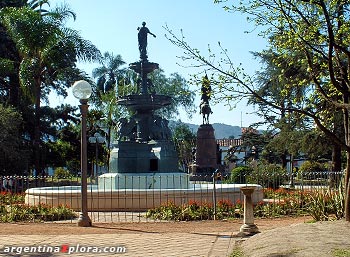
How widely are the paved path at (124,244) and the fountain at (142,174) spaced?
5234 mm

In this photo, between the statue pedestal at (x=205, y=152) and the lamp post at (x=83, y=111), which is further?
the statue pedestal at (x=205, y=152)

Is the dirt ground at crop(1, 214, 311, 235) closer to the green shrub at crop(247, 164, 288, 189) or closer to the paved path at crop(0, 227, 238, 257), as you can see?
the paved path at crop(0, 227, 238, 257)

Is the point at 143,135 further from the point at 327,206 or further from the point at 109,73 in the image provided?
the point at 109,73

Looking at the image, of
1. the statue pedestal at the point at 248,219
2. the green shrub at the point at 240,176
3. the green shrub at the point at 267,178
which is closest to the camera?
the statue pedestal at the point at 248,219

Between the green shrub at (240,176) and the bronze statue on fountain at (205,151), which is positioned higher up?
the bronze statue on fountain at (205,151)

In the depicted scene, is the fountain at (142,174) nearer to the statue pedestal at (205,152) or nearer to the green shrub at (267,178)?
the green shrub at (267,178)

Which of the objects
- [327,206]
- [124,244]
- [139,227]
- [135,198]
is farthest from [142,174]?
[124,244]

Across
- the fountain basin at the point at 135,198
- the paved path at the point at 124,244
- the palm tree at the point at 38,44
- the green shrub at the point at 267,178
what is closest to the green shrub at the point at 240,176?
the green shrub at the point at 267,178

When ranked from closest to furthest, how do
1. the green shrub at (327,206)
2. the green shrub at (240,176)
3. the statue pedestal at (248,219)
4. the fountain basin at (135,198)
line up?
the statue pedestal at (248,219)
the green shrub at (327,206)
the fountain basin at (135,198)
the green shrub at (240,176)

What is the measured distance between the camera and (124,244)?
898cm

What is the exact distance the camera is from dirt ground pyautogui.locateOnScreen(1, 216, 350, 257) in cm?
731

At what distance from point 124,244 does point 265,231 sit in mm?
2559

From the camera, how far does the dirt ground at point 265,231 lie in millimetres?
7312

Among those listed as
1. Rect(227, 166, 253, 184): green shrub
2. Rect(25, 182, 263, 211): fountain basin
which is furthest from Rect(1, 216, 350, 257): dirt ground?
Rect(227, 166, 253, 184): green shrub
